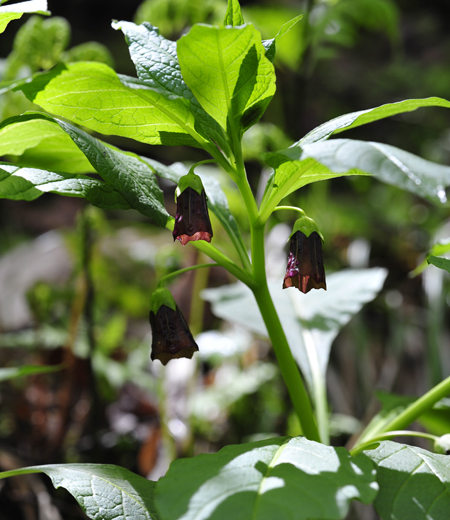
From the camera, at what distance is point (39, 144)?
685mm

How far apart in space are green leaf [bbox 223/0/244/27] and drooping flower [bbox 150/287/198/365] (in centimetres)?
41

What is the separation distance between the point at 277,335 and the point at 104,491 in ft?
1.12

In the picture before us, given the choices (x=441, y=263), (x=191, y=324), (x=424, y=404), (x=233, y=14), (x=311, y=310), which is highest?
(x=233, y=14)

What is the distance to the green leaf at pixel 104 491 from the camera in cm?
61

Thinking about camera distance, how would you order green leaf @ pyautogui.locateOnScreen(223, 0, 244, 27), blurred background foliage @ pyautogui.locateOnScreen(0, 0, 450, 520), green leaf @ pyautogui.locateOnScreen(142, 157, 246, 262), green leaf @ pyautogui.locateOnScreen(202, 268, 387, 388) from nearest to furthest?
green leaf @ pyautogui.locateOnScreen(223, 0, 244, 27) → green leaf @ pyautogui.locateOnScreen(142, 157, 246, 262) → green leaf @ pyautogui.locateOnScreen(202, 268, 387, 388) → blurred background foliage @ pyautogui.locateOnScreen(0, 0, 450, 520)

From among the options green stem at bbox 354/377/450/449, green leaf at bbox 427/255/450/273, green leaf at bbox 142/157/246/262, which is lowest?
green stem at bbox 354/377/450/449

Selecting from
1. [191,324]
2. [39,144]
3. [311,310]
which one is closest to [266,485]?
[39,144]

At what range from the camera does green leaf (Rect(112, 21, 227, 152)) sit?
0.58 m

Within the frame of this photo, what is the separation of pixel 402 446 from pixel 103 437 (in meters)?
1.12

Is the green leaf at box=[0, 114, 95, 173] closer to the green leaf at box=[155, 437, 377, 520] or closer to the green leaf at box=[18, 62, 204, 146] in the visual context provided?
the green leaf at box=[18, 62, 204, 146]

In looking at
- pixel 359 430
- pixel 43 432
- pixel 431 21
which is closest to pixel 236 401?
pixel 359 430

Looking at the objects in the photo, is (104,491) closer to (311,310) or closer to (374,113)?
(374,113)

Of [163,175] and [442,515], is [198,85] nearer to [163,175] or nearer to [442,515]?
[163,175]

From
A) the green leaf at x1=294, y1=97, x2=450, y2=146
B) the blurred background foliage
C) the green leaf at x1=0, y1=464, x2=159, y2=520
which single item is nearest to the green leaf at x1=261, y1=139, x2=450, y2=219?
the green leaf at x1=294, y1=97, x2=450, y2=146
